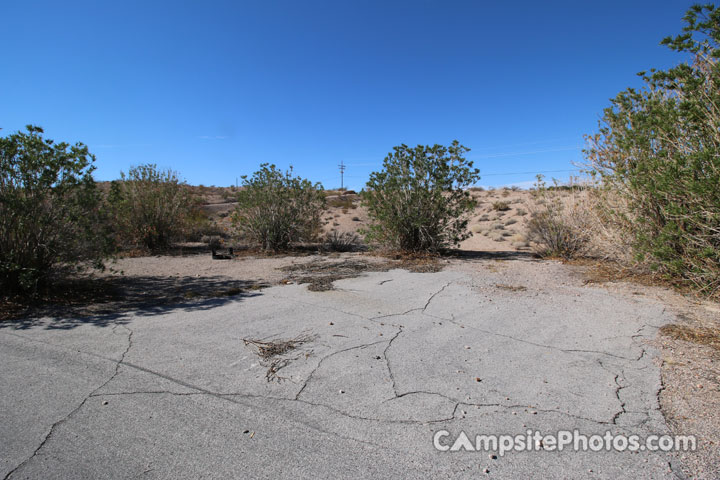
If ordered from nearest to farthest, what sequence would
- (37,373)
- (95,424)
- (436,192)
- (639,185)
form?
1. (95,424)
2. (37,373)
3. (639,185)
4. (436,192)

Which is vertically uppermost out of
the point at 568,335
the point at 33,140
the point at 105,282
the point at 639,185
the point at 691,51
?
the point at 691,51

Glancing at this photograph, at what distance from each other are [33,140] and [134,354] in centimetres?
419

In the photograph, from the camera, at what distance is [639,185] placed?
635 centimetres

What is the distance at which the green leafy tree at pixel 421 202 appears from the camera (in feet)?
34.9

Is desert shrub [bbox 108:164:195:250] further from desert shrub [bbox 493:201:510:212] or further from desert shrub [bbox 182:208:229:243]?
desert shrub [bbox 493:201:510:212]

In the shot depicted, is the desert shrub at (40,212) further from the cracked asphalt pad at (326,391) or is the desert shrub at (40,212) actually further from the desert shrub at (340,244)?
the desert shrub at (340,244)

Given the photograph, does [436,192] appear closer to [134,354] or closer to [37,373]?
[134,354]

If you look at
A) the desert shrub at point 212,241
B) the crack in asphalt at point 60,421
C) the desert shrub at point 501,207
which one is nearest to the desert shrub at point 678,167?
the crack in asphalt at point 60,421

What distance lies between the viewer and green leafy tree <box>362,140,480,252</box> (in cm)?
1065

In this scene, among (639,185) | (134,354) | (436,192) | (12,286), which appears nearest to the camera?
(134,354)

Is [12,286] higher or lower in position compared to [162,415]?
higher

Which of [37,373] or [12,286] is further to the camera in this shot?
[12,286]

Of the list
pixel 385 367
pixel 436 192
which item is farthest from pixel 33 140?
pixel 436 192

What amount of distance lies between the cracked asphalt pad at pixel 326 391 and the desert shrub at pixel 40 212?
4.50 ft
